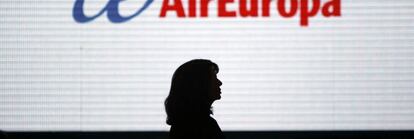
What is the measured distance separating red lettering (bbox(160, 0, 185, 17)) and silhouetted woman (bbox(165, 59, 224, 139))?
275 cm

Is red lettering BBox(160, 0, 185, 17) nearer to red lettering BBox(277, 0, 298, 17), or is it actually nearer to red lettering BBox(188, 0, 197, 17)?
red lettering BBox(188, 0, 197, 17)

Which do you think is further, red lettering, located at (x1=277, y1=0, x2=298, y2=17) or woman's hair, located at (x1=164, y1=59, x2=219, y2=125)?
red lettering, located at (x1=277, y1=0, x2=298, y2=17)

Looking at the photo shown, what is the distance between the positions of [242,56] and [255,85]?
291 millimetres

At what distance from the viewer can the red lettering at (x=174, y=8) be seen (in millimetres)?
5980

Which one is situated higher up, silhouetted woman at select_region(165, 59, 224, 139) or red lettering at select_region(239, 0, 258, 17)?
red lettering at select_region(239, 0, 258, 17)

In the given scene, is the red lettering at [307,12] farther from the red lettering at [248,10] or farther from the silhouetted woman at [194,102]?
the silhouetted woman at [194,102]

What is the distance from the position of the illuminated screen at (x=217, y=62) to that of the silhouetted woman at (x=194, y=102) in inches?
107

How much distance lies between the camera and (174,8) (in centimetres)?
598

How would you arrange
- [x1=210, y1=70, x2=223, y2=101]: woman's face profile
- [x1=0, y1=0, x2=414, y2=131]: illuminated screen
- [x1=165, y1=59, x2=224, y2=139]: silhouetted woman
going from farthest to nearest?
1. [x1=0, y1=0, x2=414, y2=131]: illuminated screen
2. [x1=210, y1=70, x2=223, y2=101]: woman's face profile
3. [x1=165, y1=59, x2=224, y2=139]: silhouetted woman

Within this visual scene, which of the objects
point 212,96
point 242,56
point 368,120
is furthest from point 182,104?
point 368,120

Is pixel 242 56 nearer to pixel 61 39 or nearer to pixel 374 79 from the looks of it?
pixel 374 79

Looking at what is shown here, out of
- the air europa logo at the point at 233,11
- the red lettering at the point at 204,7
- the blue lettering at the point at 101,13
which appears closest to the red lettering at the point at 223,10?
the air europa logo at the point at 233,11

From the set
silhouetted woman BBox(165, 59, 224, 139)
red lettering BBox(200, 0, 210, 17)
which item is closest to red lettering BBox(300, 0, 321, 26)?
red lettering BBox(200, 0, 210, 17)

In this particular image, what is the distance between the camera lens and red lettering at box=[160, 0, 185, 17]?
5.98m
